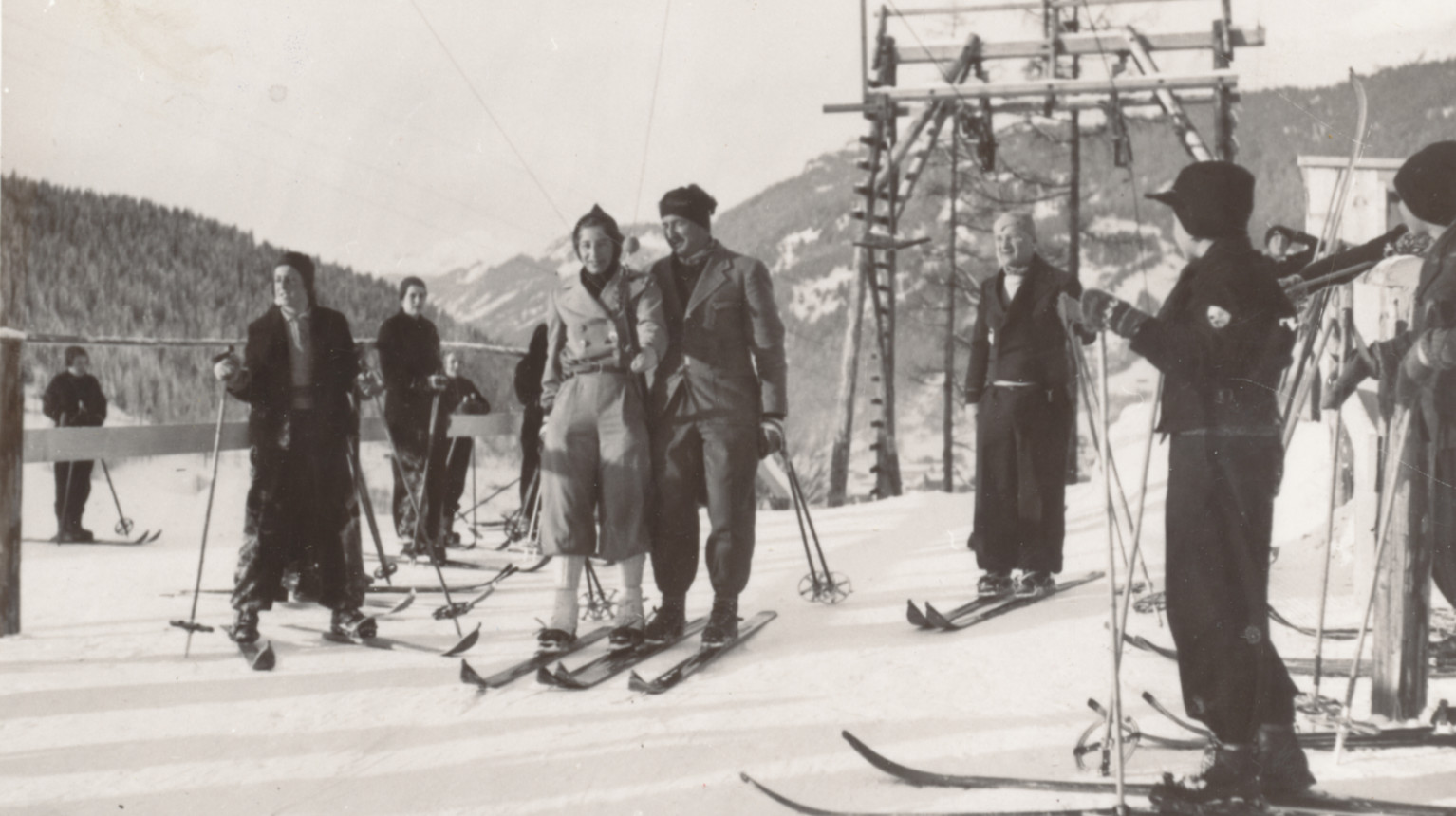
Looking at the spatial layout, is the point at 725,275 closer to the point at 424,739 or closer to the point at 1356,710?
the point at 424,739

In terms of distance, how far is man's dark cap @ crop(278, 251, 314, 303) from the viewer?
403 cm

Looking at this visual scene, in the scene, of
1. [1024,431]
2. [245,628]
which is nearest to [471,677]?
[245,628]

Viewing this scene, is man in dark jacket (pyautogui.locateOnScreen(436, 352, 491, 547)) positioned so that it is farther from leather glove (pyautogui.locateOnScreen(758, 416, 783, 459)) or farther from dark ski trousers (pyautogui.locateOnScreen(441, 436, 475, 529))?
leather glove (pyautogui.locateOnScreen(758, 416, 783, 459))

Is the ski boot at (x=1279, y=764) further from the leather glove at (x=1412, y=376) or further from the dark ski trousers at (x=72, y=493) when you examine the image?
the dark ski trousers at (x=72, y=493)

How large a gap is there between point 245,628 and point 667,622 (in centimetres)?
154

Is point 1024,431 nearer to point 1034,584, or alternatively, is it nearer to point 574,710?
point 1034,584

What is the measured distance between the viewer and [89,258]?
4934 mm

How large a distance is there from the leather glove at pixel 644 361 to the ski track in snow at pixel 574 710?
1.02m

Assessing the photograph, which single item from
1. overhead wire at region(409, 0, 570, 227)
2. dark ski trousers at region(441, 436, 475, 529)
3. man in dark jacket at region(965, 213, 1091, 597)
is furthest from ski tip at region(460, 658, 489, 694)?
dark ski trousers at region(441, 436, 475, 529)

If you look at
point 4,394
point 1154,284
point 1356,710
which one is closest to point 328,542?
point 4,394

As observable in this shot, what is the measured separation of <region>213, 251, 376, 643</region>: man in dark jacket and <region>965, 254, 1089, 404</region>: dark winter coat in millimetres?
2578

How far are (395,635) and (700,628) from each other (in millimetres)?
1206

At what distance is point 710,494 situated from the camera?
4125mm

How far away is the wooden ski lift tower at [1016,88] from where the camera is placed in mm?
3748
